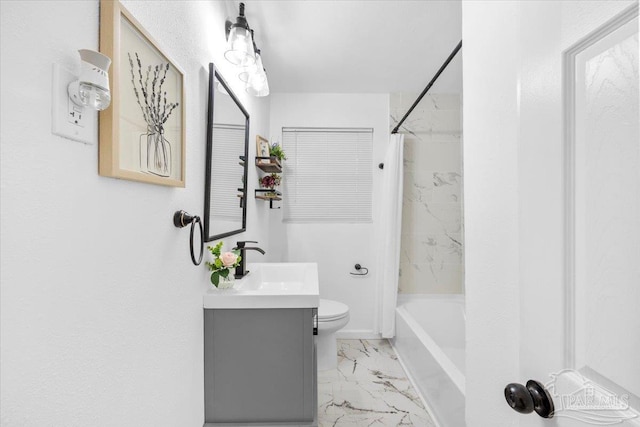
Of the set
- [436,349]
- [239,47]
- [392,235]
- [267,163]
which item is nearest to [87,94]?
[239,47]

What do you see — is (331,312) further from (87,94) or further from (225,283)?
(87,94)

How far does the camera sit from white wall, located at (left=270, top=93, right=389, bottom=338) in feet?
10.0

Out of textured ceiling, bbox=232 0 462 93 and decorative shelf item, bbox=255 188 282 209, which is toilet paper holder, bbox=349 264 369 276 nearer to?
decorative shelf item, bbox=255 188 282 209

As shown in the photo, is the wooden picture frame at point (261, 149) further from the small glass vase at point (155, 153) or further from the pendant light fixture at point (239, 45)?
the small glass vase at point (155, 153)

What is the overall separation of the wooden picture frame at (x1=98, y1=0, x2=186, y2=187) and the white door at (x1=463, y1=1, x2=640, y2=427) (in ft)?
2.85

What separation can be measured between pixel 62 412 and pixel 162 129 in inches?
30.0

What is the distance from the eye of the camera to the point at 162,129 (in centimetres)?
100

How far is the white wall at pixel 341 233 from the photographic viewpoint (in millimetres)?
3059

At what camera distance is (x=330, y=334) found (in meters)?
2.43

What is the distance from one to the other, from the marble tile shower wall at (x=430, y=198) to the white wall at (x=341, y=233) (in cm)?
26

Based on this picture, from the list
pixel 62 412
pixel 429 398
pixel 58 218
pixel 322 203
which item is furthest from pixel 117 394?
pixel 322 203

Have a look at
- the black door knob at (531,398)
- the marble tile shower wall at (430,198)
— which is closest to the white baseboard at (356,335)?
the marble tile shower wall at (430,198)

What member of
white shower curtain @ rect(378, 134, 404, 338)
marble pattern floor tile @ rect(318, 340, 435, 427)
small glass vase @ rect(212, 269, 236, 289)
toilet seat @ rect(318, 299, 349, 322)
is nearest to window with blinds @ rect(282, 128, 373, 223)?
white shower curtain @ rect(378, 134, 404, 338)

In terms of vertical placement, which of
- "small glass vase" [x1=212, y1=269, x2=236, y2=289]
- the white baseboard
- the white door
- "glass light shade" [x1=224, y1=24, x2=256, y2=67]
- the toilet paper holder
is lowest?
the white baseboard
